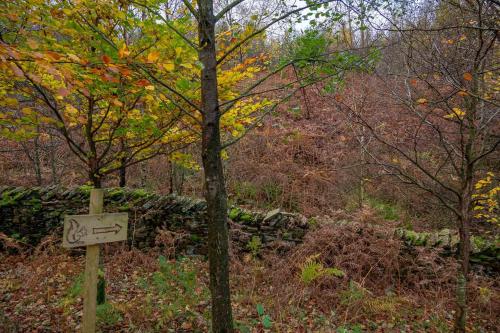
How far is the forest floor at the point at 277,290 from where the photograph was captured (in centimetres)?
430

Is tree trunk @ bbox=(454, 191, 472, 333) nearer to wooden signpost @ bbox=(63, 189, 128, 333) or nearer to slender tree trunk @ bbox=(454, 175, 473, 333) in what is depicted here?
slender tree trunk @ bbox=(454, 175, 473, 333)

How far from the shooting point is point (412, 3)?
3.18 meters

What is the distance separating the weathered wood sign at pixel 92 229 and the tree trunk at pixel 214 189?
50.1 inches

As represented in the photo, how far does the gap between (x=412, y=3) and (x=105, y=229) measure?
12.7 ft

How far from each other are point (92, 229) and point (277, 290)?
323 cm

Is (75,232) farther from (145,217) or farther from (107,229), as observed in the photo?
(145,217)

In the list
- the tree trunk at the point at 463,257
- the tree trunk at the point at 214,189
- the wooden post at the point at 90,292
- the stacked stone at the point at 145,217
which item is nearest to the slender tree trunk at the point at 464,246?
the tree trunk at the point at 463,257

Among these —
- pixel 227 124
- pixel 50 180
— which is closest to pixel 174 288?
pixel 227 124

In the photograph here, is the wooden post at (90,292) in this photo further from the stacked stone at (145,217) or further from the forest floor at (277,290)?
the stacked stone at (145,217)

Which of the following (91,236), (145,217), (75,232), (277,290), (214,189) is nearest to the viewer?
(214,189)

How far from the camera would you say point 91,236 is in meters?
3.12

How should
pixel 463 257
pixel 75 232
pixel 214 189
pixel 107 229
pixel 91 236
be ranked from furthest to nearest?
pixel 463 257 → pixel 107 229 → pixel 91 236 → pixel 75 232 → pixel 214 189

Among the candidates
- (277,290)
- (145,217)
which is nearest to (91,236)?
(277,290)

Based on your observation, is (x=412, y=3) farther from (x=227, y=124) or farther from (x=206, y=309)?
(x=206, y=309)
